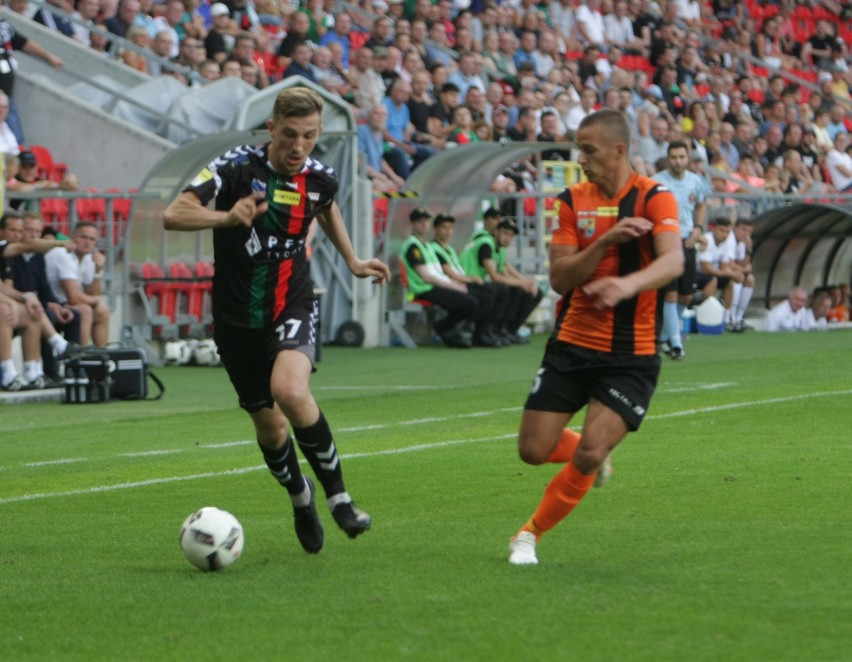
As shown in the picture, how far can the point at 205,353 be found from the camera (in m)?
19.8

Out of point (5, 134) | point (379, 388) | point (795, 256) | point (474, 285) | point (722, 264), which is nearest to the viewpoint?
point (379, 388)

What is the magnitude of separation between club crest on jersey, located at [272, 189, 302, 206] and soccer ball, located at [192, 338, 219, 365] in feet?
39.7

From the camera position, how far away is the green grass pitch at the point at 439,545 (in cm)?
575

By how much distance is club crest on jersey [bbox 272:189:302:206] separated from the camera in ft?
25.1

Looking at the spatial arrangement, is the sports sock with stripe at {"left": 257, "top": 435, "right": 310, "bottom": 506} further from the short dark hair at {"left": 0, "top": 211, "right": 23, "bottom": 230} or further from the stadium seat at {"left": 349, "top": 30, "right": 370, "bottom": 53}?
the stadium seat at {"left": 349, "top": 30, "right": 370, "bottom": 53}

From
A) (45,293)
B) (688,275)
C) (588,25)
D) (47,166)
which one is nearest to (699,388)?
(688,275)

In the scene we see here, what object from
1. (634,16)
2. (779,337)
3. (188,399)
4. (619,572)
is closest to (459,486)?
(619,572)

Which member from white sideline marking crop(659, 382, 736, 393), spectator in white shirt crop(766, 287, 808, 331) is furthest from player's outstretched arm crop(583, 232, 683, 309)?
spectator in white shirt crop(766, 287, 808, 331)

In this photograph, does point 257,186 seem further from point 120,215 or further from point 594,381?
point 120,215

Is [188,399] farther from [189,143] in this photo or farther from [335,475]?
[335,475]

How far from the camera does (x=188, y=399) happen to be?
1596 cm

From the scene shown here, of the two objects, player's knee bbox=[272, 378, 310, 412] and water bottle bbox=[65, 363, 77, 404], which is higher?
player's knee bbox=[272, 378, 310, 412]

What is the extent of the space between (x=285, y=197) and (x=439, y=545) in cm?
170

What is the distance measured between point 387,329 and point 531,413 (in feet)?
51.7
